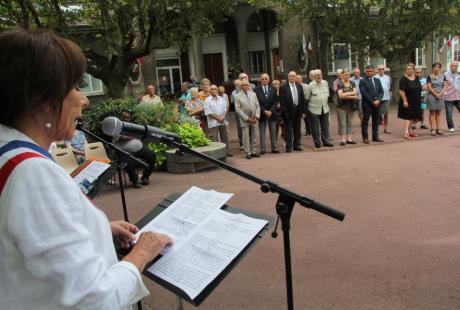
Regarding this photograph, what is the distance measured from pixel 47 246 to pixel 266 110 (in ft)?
31.2

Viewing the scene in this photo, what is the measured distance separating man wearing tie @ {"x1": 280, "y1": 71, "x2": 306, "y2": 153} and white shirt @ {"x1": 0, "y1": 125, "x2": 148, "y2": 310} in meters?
9.37

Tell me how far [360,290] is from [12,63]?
3343 mm

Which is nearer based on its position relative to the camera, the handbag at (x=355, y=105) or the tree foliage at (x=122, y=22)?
the handbag at (x=355, y=105)

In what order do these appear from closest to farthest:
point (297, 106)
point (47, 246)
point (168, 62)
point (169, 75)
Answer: point (47, 246) < point (297, 106) < point (168, 62) < point (169, 75)

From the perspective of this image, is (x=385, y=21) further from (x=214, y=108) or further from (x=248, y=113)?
(x=214, y=108)

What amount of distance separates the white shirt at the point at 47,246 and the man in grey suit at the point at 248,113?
29.0 feet

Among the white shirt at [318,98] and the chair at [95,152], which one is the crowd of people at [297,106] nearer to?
the white shirt at [318,98]

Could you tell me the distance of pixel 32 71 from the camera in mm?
1279

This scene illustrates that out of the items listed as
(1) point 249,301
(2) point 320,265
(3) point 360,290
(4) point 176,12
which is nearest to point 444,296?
(3) point 360,290

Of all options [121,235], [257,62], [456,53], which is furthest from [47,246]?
[456,53]

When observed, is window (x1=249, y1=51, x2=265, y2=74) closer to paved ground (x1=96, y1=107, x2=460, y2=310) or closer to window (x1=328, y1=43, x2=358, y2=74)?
window (x1=328, y1=43, x2=358, y2=74)

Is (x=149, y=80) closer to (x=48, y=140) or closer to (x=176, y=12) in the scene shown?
(x=176, y=12)

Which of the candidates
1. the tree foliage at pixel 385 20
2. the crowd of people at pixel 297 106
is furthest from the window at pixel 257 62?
the crowd of people at pixel 297 106

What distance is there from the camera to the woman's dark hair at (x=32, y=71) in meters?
1.28
